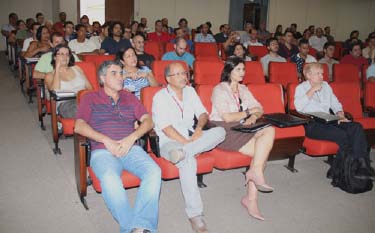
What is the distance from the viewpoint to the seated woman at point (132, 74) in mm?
3891

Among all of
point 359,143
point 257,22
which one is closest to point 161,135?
point 359,143

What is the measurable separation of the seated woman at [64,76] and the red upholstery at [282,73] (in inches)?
92.4

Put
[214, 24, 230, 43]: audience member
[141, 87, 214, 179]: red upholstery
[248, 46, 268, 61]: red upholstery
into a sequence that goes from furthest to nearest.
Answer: [214, 24, 230, 43]: audience member → [248, 46, 268, 61]: red upholstery → [141, 87, 214, 179]: red upholstery

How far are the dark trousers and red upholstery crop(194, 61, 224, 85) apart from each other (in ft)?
4.87

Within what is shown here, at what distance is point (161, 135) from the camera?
9.80 ft

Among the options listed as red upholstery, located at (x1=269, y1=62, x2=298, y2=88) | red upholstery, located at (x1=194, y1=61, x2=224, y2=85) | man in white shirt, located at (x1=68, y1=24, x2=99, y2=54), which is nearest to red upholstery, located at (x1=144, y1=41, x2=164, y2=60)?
man in white shirt, located at (x1=68, y1=24, x2=99, y2=54)

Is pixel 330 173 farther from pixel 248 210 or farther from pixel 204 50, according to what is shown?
pixel 204 50

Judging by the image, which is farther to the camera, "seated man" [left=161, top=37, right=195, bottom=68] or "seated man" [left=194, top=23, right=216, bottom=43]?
"seated man" [left=194, top=23, right=216, bottom=43]

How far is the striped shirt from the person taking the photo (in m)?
2.74

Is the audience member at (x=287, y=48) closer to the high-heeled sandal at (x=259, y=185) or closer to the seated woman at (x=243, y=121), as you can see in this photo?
the seated woman at (x=243, y=121)

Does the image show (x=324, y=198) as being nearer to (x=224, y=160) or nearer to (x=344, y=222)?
(x=344, y=222)

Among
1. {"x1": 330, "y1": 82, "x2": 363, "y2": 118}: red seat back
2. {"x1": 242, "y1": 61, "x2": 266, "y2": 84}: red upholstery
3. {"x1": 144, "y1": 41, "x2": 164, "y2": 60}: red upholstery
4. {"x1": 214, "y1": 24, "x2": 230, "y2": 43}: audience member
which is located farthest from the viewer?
{"x1": 214, "y1": 24, "x2": 230, "y2": 43}: audience member

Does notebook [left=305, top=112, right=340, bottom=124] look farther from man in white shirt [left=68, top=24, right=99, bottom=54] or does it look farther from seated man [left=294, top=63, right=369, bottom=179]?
man in white shirt [left=68, top=24, right=99, bottom=54]

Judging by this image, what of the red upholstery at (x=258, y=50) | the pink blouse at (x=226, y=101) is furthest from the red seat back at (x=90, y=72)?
the red upholstery at (x=258, y=50)
